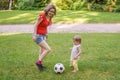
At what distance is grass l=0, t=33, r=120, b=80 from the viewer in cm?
643

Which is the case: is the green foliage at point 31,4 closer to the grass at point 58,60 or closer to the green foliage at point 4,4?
the green foliage at point 4,4

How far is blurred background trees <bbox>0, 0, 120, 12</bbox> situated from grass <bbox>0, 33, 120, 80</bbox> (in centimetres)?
1963

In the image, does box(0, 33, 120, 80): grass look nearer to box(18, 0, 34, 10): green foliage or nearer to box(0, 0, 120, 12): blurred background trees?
box(0, 0, 120, 12): blurred background trees

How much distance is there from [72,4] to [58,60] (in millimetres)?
24403

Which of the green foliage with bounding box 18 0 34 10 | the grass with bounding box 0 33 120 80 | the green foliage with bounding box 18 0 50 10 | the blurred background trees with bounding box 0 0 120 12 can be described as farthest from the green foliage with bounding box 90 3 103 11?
the grass with bounding box 0 33 120 80

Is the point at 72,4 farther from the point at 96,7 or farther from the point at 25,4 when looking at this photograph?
the point at 25,4

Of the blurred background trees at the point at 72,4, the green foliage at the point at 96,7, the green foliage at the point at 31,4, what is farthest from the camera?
the green foliage at the point at 31,4

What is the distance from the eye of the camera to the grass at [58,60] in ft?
21.1

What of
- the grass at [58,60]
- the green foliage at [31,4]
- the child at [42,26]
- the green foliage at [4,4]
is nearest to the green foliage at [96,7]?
the green foliage at [31,4]

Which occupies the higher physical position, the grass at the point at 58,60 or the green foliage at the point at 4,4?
the grass at the point at 58,60

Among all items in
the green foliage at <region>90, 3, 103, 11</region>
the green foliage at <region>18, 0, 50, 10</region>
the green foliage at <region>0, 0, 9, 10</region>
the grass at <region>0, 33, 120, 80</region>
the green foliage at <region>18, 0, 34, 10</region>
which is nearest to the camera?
the grass at <region>0, 33, 120, 80</region>

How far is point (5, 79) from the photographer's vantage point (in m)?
6.18

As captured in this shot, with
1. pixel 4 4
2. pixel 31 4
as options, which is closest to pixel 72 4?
pixel 31 4

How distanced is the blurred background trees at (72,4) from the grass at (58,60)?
1963cm
